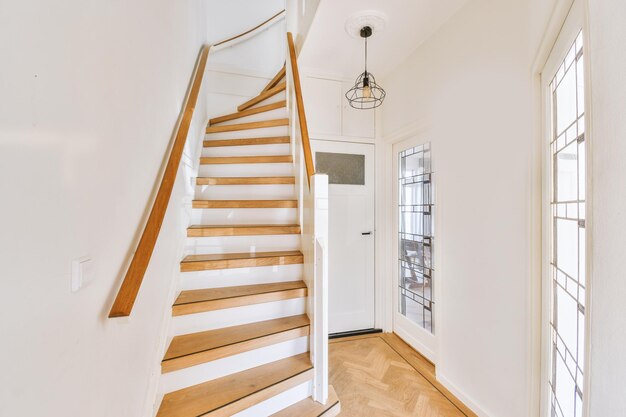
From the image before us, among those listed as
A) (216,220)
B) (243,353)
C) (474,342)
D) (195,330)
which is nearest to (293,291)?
A: (243,353)

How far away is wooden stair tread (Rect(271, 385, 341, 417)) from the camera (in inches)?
60.9

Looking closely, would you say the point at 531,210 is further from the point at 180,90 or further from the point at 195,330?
the point at 180,90

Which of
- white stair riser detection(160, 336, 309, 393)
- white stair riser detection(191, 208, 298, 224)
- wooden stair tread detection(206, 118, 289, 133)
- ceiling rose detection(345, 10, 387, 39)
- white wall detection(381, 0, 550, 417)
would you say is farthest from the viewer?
wooden stair tread detection(206, 118, 289, 133)

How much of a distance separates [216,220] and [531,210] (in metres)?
2.10

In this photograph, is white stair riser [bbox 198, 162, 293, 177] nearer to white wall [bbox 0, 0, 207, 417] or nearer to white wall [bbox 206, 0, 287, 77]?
white wall [bbox 0, 0, 207, 417]

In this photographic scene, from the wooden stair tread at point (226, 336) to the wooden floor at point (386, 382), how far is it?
0.73 meters

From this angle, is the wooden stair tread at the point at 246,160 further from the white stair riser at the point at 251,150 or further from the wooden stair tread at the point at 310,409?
the wooden stair tread at the point at 310,409

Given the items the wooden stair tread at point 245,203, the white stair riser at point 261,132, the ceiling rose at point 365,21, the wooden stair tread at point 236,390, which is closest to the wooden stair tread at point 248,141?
the white stair riser at point 261,132

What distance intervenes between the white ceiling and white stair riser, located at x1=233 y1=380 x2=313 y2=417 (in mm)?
2610

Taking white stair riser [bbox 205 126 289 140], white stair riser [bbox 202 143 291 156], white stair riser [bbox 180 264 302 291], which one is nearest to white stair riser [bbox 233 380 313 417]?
white stair riser [bbox 180 264 302 291]

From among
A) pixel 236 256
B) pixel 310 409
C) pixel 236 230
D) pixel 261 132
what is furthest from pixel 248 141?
pixel 310 409

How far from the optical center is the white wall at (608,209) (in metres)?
0.59

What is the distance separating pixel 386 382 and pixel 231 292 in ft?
4.66

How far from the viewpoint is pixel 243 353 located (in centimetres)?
157
